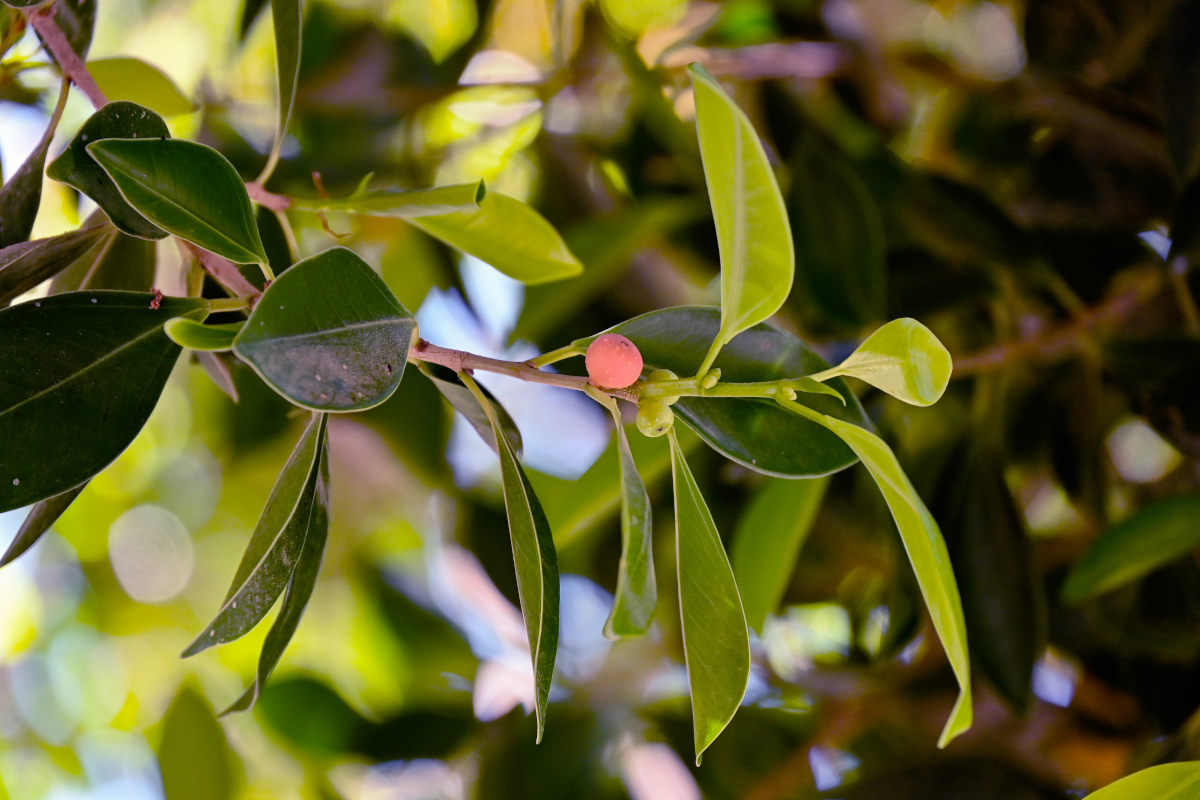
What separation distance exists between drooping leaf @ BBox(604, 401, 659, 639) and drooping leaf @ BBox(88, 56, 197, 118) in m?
0.38

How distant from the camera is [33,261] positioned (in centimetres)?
28

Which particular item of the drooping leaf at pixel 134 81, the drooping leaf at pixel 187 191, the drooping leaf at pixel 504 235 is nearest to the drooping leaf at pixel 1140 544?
the drooping leaf at pixel 504 235

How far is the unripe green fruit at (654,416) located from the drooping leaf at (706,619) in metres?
0.01

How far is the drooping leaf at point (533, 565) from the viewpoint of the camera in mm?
286

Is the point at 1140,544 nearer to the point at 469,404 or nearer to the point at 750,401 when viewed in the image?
the point at 750,401

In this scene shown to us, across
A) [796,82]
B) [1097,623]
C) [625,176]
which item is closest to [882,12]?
[796,82]

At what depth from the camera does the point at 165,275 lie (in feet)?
3.27

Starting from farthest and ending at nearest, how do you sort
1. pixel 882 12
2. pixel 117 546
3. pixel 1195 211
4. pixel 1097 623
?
pixel 117 546 < pixel 882 12 < pixel 1097 623 < pixel 1195 211

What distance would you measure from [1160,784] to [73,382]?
0.45 m

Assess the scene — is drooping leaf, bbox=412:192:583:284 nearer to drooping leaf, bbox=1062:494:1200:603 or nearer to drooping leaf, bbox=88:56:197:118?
drooping leaf, bbox=88:56:197:118

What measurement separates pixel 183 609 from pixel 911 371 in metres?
1.33

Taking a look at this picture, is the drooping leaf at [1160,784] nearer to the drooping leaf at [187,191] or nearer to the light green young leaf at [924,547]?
the light green young leaf at [924,547]

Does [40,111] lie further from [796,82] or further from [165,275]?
[796,82]

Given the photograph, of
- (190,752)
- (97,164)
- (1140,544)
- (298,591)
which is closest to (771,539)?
(1140,544)
